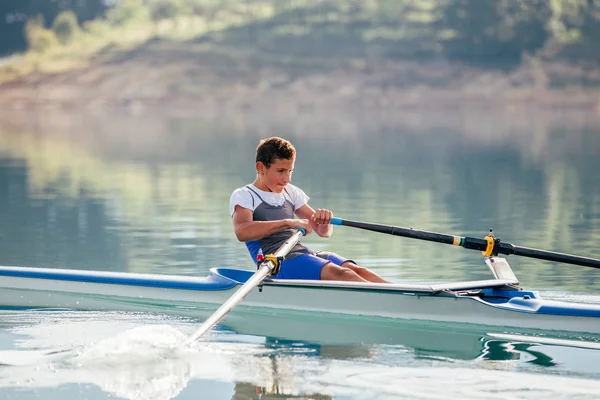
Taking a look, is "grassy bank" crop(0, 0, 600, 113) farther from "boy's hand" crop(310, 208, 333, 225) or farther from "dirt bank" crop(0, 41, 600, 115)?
"boy's hand" crop(310, 208, 333, 225)

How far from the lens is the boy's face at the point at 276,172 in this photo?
26.0ft

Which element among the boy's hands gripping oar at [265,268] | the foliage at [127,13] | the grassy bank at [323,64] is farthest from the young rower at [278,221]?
the foliage at [127,13]

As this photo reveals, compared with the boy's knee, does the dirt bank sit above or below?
above

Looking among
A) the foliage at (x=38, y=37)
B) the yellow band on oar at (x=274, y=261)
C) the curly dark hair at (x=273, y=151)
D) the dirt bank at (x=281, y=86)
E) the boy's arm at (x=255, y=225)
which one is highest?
the foliage at (x=38, y=37)

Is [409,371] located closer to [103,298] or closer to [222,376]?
[222,376]

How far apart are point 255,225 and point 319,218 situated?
0.51 metres

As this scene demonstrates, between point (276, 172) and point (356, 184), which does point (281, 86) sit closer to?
point (356, 184)

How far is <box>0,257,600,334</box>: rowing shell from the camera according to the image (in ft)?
24.4

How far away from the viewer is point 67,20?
88562 millimetres

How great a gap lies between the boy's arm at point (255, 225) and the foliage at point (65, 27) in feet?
264

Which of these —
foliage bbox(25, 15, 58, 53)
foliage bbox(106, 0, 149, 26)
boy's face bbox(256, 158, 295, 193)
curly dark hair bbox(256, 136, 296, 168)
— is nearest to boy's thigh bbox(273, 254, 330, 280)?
boy's face bbox(256, 158, 295, 193)

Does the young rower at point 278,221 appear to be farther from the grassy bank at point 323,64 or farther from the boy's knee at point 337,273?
the grassy bank at point 323,64

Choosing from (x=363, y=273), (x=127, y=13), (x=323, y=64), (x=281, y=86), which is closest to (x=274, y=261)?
(x=363, y=273)

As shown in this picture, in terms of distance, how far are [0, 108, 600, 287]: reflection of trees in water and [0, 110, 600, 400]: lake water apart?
5 cm
